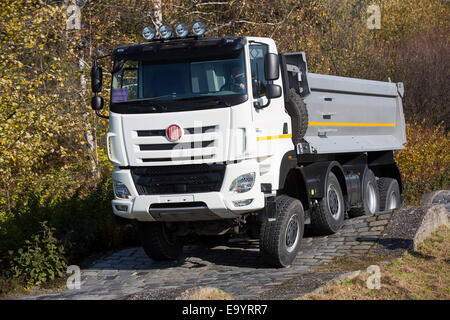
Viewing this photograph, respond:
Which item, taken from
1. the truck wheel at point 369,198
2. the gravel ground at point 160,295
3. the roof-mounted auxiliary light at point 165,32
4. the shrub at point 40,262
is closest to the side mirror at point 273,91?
the roof-mounted auxiliary light at point 165,32

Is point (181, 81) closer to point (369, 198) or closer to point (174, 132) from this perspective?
point (174, 132)

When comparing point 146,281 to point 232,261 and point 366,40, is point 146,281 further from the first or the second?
point 366,40

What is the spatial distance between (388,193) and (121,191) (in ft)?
25.6

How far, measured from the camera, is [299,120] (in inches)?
360

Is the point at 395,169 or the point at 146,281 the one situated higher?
the point at 395,169

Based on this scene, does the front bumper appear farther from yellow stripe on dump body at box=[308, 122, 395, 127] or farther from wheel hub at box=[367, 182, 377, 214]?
wheel hub at box=[367, 182, 377, 214]

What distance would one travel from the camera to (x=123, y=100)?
8117 millimetres

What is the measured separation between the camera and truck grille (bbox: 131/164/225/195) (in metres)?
7.68

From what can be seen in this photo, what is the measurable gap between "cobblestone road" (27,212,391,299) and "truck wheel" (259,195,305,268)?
17cm

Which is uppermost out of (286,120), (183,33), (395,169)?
(183,33)

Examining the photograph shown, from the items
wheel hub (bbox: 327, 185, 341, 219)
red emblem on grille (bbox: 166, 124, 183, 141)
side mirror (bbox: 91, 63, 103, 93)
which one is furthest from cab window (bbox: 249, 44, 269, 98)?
wheel hub (bbox: 327, 185, 341, 219)

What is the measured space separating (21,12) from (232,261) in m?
8.87

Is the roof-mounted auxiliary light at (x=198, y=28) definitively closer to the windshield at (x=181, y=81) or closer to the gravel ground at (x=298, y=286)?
the windshield at (x=181, y=81)

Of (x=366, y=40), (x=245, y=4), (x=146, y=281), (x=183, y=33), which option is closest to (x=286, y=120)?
(x=183, y=33)
